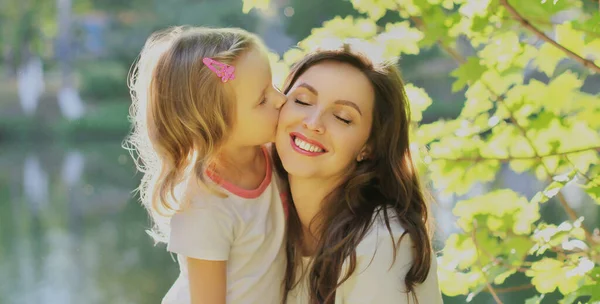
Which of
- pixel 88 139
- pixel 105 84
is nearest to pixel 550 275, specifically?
pixel 88 139

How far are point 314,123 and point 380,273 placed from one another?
34cm

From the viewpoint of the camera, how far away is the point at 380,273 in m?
1.60

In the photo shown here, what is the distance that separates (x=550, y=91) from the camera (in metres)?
2.02

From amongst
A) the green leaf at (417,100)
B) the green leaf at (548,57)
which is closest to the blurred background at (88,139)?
the green leaf at (417,100)

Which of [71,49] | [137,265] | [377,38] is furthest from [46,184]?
[71,49]

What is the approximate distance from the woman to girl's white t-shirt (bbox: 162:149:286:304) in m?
0.04

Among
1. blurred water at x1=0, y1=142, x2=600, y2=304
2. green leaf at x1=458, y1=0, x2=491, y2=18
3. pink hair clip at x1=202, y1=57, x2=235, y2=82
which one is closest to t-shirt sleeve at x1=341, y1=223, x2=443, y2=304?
pink hair clip at x1=202, y1=57, x2=235, y2=82

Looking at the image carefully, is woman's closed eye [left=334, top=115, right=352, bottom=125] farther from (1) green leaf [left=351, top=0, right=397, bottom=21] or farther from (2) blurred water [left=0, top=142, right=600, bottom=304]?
(2) blurred water [left=0, top=142, right=600, bottom=304]

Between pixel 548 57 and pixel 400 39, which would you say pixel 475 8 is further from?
pixel 400 39

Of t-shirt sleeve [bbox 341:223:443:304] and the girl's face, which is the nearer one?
t-shirt sleeve [bbox 341:223:443:304]

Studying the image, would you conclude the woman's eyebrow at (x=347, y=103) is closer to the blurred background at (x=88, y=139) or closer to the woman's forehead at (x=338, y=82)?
the woman's forehead at (x=338, y=82)

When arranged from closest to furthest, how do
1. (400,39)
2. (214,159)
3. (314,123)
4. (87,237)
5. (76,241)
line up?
1. (314,123)
2. (214,159)
3. (400,39)
4. (76,241)
5. (87,237)

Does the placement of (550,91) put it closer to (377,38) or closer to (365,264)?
(377,38)

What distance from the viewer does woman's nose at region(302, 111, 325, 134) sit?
1700 millimetres
